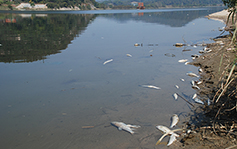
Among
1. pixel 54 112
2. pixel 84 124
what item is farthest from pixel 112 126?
pixel 54 112

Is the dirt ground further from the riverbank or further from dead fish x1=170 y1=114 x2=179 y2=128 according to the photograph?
dead fish x1=170 y1=114 x2=179 y2=128

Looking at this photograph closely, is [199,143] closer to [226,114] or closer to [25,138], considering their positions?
[226,114]

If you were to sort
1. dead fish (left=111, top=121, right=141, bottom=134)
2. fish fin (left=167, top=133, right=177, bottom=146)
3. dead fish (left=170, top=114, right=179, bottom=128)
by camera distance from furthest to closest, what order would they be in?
dead fish (left=170, top=114, right=179, bottom=128) < dead fish (left=111, top=121, right=141, bottom=134) < fish fin (left=167, top=133, right=177, bottom=146)

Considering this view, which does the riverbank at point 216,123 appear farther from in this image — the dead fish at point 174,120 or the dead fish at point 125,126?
the dead fish at point 125,126

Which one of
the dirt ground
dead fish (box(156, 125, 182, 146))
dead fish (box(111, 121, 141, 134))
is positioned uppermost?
the dirt ground

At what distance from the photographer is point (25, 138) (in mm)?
4012

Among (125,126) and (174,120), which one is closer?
(125,126)

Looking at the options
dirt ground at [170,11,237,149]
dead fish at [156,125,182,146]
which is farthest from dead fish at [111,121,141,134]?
dirt ground at [170,11,237,149]

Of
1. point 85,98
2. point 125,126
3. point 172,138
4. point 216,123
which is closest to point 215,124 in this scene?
point 216,123

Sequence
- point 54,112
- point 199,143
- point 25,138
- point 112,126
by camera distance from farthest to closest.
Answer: point 54,112 < point 112,126 < point 25,138 < point 199,143

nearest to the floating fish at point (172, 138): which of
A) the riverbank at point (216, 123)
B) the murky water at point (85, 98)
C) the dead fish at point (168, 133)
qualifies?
the dead fish at point (168, 133)

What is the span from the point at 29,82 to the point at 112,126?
386cm

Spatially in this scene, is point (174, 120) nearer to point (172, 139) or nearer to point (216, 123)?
point (172, 139)

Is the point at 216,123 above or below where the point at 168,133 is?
above
